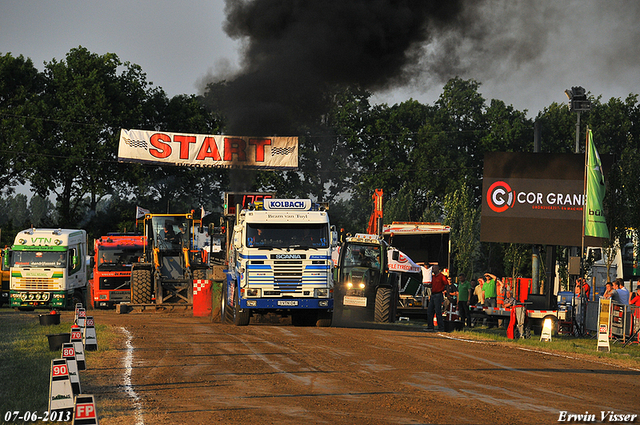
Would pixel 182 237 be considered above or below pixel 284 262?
above

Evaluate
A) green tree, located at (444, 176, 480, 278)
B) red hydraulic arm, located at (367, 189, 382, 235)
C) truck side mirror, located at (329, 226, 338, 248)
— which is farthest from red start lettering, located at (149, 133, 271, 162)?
green tree, located at (444, 176, 480, 278)

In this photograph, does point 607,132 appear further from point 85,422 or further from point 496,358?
point 85,422

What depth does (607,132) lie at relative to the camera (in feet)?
239

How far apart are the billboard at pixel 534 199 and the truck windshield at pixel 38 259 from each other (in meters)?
17.8

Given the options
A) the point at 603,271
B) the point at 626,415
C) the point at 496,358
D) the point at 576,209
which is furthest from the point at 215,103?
the point at 603,271

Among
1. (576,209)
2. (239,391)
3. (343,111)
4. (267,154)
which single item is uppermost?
(343,111)

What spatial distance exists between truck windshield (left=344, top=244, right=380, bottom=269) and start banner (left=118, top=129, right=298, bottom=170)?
1283 centimetres

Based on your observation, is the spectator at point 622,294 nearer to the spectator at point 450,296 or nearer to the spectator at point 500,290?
the spectator at point 450,296

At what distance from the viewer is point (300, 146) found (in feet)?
171

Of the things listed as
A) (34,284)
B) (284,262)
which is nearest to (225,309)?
(284,262)

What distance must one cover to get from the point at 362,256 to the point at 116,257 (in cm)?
1521

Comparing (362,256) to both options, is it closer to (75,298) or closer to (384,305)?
(384,305)

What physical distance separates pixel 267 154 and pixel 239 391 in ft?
97.2

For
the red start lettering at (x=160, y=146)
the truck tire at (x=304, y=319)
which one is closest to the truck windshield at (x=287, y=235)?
the truck tire at (x=304, y=319)
